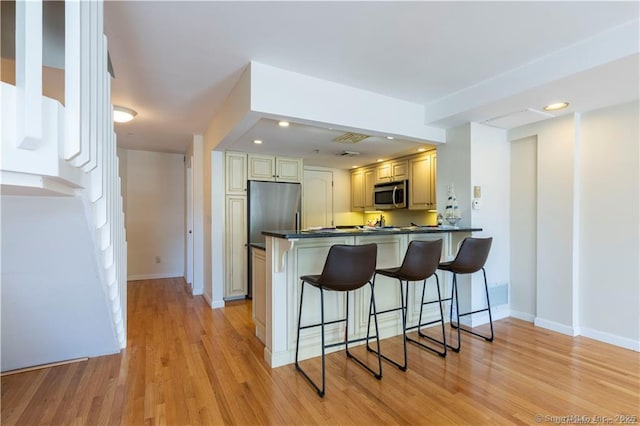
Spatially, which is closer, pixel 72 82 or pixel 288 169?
pixel 72 82

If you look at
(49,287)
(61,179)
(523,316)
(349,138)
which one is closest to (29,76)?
(61,179)

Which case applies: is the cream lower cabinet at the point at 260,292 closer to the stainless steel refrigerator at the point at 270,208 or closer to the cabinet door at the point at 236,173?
the stainless steel refrigerator at the point at 270,208

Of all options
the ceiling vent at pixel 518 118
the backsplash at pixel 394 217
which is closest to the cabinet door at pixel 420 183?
the backsplash at pixel 394 217

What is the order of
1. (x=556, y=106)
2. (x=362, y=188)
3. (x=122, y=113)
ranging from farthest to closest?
(x=362, y=188) → (x=122, y=113) → (x=556, y=106)

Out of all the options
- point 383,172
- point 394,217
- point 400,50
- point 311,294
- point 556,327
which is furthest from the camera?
point 394,217

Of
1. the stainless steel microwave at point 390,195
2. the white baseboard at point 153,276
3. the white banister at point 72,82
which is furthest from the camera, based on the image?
the white baseboard at point 153,276

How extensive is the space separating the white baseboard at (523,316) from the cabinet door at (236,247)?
340 cm

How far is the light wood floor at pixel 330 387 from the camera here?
184cm

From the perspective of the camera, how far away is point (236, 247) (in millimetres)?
4383

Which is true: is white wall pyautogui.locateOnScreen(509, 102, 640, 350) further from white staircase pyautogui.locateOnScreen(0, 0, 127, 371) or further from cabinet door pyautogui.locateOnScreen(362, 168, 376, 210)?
white staircase pyautogui.locateOnScreen(0, 0, 127, 371)

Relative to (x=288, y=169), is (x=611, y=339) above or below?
below

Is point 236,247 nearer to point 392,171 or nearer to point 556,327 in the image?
point 392,171

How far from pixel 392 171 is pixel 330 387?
3.65m

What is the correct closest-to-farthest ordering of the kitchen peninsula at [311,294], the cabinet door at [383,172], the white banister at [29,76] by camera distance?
the white banister at [29,76] < the kitchen peninsula at [311,294] < the cabinet door at [383,172]
